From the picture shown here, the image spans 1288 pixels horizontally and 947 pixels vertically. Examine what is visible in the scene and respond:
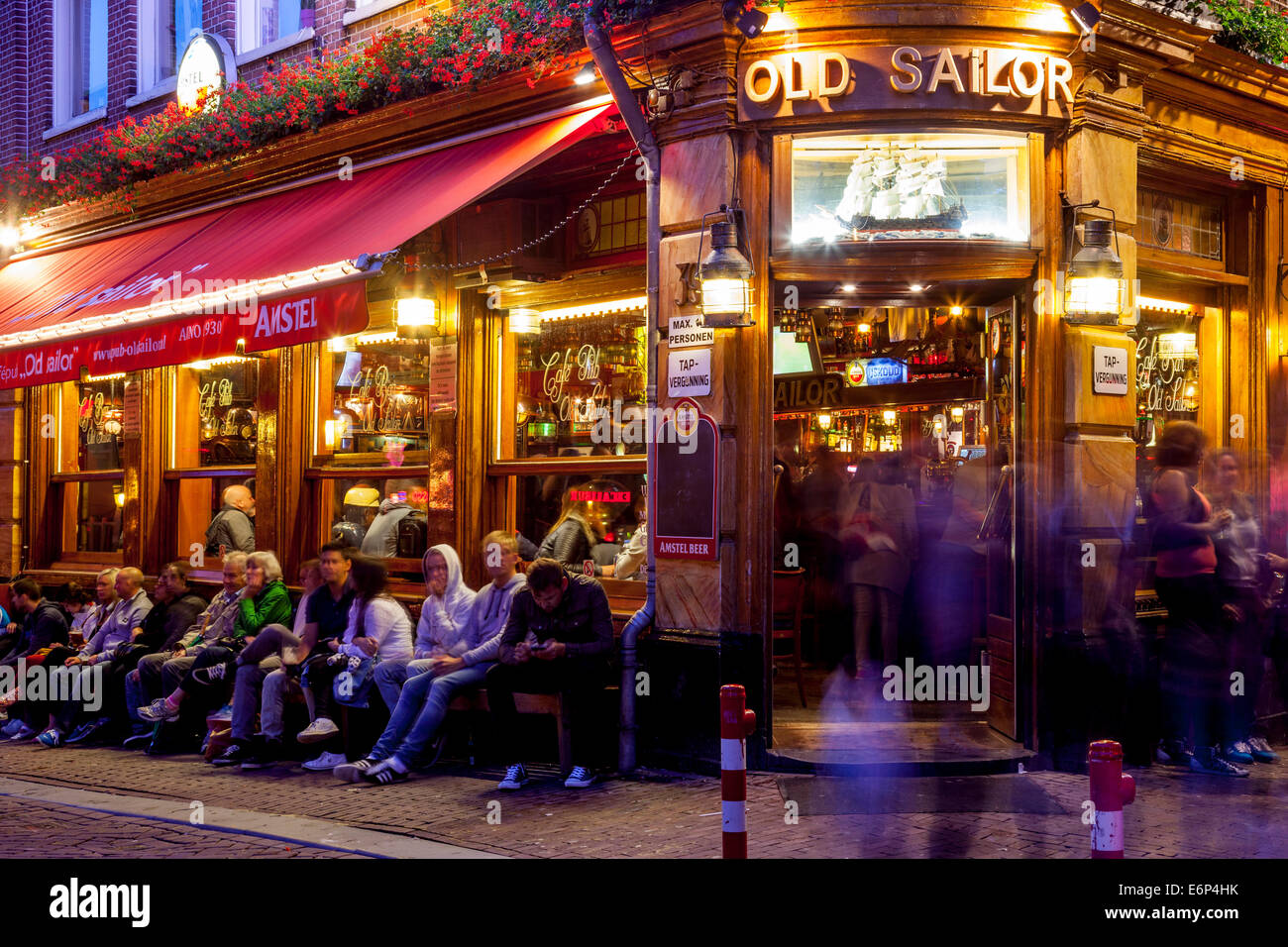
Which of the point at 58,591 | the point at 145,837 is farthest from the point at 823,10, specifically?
the point at 58,591

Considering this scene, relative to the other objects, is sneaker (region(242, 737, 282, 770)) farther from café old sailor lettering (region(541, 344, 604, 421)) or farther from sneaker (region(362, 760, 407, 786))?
café old sailor lettering (region(541, 344, 604, 421))

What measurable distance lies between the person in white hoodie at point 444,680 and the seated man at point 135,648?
2512 millimetres

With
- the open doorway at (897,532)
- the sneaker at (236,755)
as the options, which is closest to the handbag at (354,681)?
the sneaker at (236,755)

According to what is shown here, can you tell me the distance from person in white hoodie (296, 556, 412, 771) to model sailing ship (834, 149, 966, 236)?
3837 mm

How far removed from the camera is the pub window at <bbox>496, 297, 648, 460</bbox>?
921cm

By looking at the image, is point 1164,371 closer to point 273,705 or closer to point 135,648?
point 273,705

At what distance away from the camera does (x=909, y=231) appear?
7.82 meters

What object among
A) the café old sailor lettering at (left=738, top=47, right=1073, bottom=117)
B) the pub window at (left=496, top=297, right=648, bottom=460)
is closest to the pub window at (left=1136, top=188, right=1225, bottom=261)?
the café old sailor lettering at (left=738, top=47, right=1073, bottom=117)

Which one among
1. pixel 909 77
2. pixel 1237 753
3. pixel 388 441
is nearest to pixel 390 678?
pixel 388 441

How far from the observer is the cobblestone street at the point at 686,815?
6203 mm

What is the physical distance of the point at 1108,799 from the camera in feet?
12.3

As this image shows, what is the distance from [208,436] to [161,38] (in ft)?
14.3

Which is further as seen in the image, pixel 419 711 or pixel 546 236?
pixel 546 236
